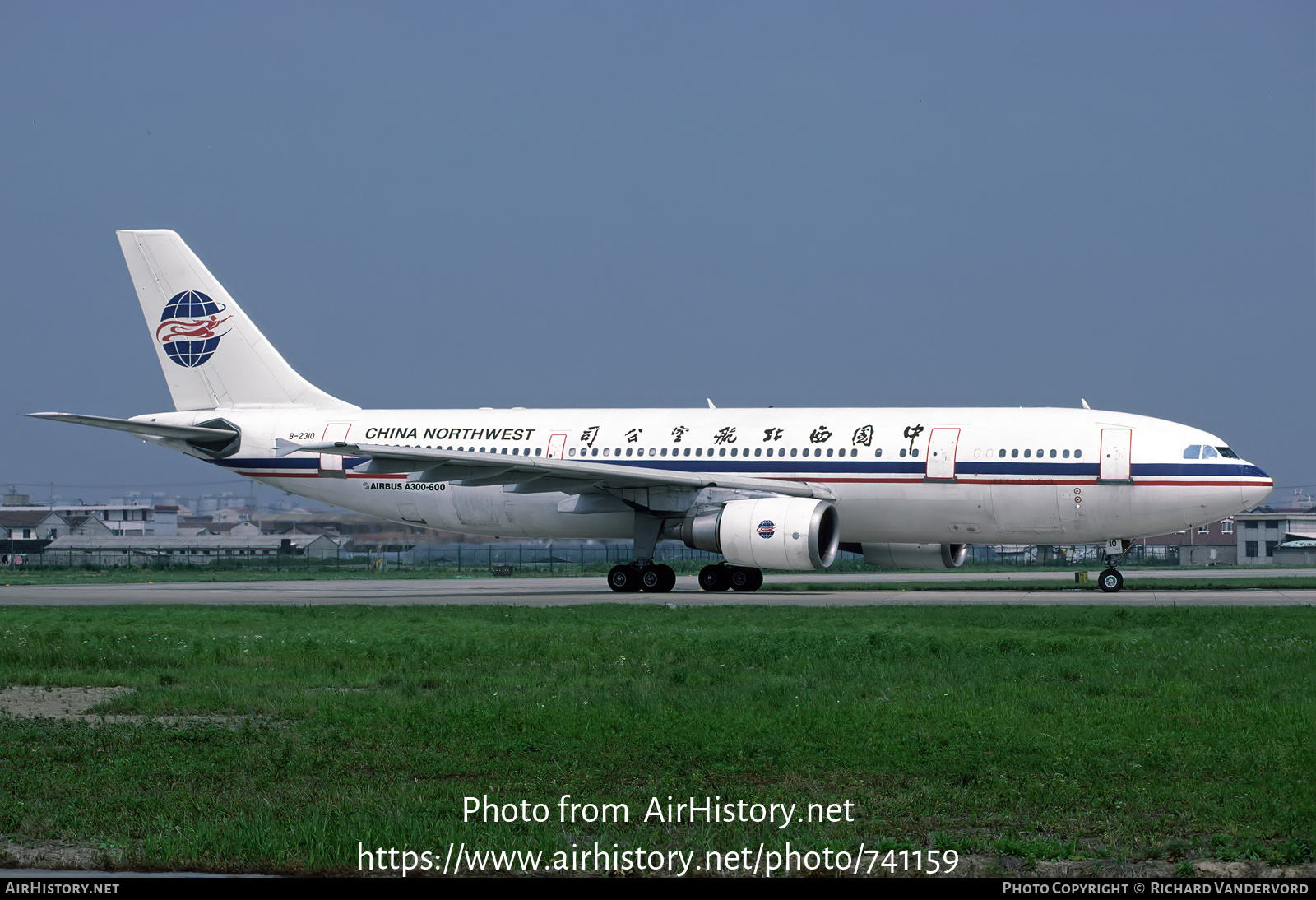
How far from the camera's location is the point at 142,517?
140m

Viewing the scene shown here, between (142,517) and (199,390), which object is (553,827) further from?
(142,517)

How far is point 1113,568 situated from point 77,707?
871 inches

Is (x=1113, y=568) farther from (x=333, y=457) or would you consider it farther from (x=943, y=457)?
(x=333, y=457)

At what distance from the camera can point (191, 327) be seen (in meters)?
32.8

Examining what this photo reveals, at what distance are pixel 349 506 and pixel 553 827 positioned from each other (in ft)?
83.2

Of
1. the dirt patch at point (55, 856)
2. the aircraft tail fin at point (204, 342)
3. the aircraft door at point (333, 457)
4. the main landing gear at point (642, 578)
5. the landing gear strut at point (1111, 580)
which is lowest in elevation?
the dirt patch at point (55, 856)

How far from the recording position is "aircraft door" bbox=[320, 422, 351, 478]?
100ft

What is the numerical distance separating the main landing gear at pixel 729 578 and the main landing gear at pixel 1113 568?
24.1ft

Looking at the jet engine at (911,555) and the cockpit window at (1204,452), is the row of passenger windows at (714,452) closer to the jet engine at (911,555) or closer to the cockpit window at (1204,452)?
the jet engine at (911,555)

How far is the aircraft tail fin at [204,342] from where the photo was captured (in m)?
32.6

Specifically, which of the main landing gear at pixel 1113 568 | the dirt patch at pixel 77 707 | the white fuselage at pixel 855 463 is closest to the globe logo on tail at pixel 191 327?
the white fuselage at pixel 855 463

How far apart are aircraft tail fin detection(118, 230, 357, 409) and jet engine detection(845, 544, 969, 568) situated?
522 inches

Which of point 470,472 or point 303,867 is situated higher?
point 470,472
